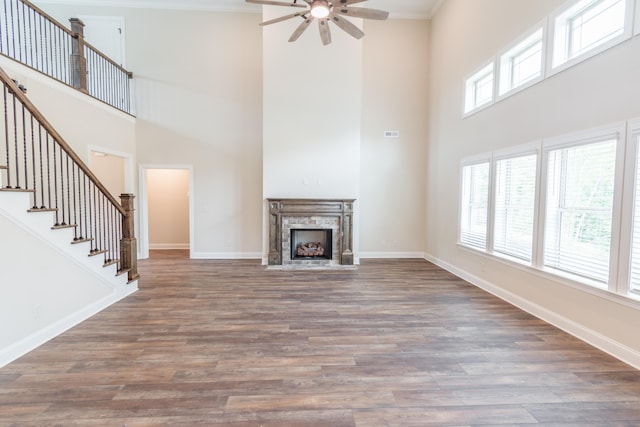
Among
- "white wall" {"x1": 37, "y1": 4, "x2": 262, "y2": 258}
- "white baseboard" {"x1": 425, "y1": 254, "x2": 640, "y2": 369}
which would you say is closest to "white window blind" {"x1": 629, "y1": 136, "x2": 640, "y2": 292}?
"white baseboard" {"x1": 425, "y1": 254, "x2": 640, "y2": 369}

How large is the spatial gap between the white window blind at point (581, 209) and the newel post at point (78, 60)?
7242 millimetres

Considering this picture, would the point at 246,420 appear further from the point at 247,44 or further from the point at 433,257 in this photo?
the point at 247,44

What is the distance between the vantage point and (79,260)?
324cm

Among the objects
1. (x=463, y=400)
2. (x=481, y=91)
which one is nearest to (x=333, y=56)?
(x=481, y=91)

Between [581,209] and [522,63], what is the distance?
2.16m

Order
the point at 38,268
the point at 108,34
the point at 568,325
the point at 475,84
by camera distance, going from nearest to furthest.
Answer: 1. the point at 38,268
2. the point at 568,325
3. the point at 475,84
4. the point at 108,34

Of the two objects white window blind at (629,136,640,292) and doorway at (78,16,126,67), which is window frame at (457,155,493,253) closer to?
white window blind at (629,136,640,292)

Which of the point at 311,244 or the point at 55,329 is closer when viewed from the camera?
the point at 55,329

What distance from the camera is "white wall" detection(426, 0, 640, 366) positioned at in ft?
8.30

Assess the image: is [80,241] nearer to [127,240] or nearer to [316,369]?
[127,240]

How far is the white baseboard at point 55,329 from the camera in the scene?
240 centimetres

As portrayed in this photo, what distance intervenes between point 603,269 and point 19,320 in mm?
5324

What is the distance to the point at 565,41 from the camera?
3.11 metres

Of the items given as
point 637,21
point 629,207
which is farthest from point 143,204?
point 637,21
